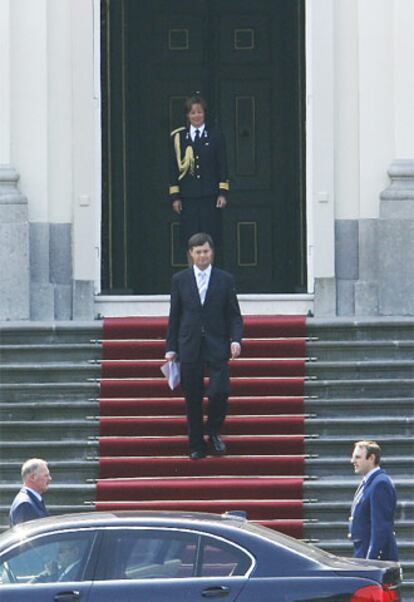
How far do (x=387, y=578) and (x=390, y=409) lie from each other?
20.3 feet

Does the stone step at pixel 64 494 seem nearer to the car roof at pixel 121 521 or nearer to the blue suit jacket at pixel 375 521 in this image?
the blue suit jacket at pixel 375 521

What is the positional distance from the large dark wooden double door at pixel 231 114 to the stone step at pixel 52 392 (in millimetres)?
3884

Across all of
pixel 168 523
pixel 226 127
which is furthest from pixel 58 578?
pixel 226 127

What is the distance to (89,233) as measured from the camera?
21.4 m

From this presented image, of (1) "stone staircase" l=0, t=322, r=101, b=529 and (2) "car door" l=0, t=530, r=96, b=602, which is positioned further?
(1) "stone staircase" l=0, t=322, r=101, b=529

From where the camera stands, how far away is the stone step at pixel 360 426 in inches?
750

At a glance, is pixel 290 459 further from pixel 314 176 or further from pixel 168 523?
pixel 168 523

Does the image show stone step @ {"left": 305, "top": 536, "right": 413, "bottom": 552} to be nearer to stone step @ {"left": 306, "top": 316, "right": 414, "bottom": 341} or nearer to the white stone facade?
stone step @ {"left": 306, "top": 316, "right": 414, "bottom": 341}

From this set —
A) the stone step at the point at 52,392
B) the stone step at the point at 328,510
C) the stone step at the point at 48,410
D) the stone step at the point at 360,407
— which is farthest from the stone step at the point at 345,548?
the stone step at the point at 52,392

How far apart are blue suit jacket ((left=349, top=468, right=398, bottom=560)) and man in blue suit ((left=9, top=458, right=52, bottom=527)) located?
2124 mm

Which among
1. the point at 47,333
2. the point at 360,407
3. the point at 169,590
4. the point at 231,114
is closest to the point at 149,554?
the point at 169,590

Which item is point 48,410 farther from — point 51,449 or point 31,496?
point 31,496

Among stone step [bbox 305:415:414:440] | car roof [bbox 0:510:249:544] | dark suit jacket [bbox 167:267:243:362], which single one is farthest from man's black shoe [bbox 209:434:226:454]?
car roof [bbox 0:510:249:544]

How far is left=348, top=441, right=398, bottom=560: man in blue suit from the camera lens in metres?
15.0
